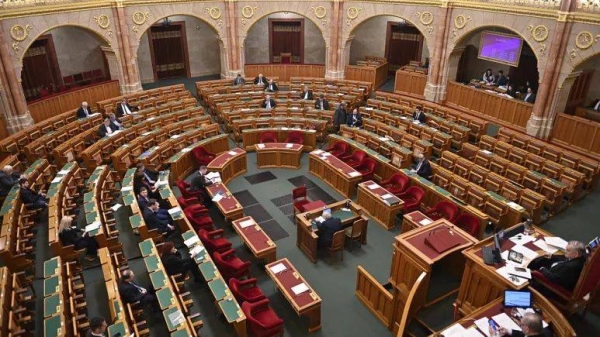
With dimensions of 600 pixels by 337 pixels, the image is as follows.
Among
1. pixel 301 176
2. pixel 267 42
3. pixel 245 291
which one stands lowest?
pixel 245 291

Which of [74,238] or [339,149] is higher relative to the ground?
[339,149]

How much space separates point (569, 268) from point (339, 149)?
8.95 meters

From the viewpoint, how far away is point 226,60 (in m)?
22.3

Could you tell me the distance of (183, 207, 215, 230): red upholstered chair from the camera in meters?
10.5

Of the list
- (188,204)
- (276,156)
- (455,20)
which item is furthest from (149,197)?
(455,20)

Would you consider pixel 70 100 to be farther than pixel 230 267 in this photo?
Yes

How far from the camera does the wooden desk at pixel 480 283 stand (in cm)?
675

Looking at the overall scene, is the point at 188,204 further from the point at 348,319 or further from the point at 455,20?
the point at 455,20

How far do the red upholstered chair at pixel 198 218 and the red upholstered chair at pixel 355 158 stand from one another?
5263 millimetres

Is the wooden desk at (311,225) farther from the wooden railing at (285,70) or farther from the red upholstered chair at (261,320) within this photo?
the wooden railing at (285,70)

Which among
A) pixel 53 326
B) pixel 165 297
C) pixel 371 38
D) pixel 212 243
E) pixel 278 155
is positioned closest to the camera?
pixel 53 326

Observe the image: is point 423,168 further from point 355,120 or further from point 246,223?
point 246,223

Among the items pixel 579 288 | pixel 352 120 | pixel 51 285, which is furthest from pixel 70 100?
pixel 579 288

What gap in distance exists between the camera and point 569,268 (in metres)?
6.73
